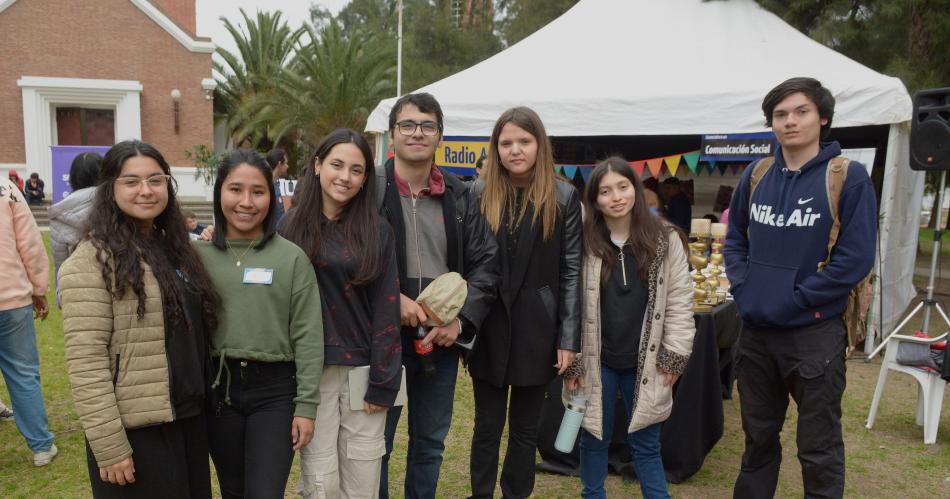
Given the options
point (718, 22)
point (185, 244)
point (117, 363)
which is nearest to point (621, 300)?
point (185, 244)

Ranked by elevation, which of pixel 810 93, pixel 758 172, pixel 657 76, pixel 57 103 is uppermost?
pixel 57 103

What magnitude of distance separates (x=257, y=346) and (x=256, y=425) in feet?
0.86

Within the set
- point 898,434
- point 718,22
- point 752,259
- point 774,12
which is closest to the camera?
point 752,259

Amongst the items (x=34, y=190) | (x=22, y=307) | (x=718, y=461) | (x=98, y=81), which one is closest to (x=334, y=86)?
(x=98, y=81)

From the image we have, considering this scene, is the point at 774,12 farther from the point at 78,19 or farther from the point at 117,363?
the point at 78,19

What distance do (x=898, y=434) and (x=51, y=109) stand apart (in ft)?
80.6

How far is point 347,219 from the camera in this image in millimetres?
2414

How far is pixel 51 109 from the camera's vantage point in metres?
21.7

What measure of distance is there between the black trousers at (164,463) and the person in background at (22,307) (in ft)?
6.64

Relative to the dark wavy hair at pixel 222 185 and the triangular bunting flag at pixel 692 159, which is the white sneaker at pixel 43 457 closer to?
the dark wavy hair at pixel 222 185

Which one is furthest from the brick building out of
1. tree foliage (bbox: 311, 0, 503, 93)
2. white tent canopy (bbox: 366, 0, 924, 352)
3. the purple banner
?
white tent canopy (bbox: 366, 0, 924, 352)

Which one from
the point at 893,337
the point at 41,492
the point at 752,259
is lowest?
the point at 41,492

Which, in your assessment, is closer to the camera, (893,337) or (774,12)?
(893,337)

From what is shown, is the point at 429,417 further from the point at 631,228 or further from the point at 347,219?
the point at 631,228
